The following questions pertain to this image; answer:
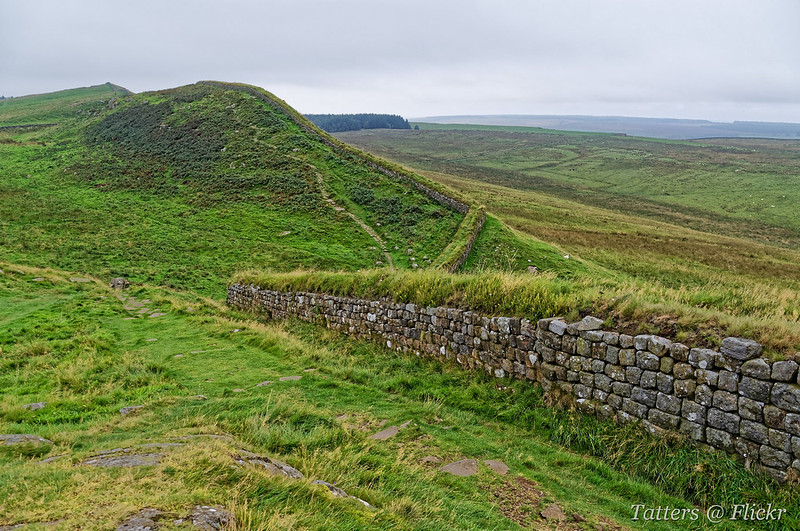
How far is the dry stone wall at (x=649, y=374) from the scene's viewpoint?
18.6 ft

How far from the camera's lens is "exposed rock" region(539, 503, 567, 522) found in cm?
520

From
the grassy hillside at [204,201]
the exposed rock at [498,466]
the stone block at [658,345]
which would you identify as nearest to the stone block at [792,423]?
the stone block at [658,345]

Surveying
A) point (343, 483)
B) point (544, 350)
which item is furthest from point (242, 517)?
point (544, 350)

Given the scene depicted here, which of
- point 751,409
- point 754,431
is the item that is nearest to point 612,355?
point 751,409

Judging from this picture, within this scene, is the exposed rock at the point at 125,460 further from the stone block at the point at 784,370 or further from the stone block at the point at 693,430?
the stone block at the point at 784,370

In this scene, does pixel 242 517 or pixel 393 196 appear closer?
pixel 242 517

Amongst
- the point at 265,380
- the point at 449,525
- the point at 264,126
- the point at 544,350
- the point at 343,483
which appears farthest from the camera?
the point at 264,126

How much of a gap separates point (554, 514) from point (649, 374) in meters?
2.94

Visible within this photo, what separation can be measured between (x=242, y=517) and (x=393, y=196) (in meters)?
35.6

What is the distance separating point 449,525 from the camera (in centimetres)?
453

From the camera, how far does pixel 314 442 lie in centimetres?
619

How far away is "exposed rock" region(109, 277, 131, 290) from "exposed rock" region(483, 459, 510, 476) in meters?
21.5

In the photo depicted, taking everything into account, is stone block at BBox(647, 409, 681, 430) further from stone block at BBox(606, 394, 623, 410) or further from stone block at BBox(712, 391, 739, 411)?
stone block at BBox(712, 391, 739, 411)

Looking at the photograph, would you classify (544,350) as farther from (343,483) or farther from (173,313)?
→ (173,313)
